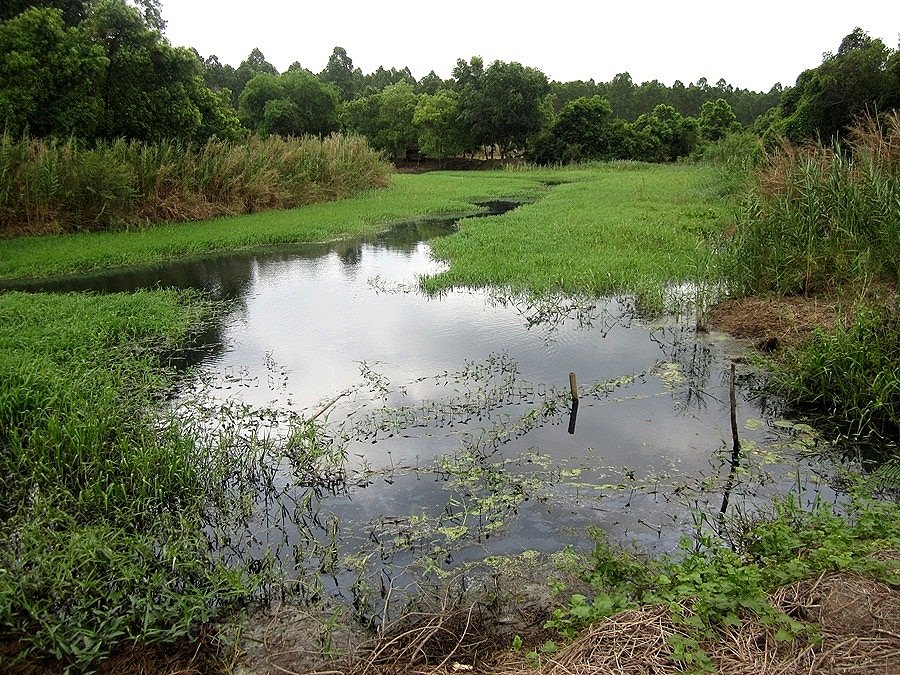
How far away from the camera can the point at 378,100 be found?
46.4 metres

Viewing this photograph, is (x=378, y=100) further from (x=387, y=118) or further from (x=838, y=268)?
(x=838, y=268)

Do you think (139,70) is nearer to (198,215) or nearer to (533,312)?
(198,215)

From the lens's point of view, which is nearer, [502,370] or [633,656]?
[633,656]

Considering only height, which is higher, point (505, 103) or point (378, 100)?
point (378, 100)

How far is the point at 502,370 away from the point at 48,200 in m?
11.8

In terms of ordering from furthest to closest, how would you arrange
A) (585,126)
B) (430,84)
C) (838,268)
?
1. (430,84)
2. (585,126)
3. (838,268)

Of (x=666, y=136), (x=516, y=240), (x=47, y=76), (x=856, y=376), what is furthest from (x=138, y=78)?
(x=666, y=136)

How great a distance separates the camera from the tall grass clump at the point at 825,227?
24.4ft

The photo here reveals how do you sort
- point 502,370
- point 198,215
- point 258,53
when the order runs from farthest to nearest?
point 258,53, point 198,215, point 502,370

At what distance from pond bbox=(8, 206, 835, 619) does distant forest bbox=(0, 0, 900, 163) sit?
9.05 meters

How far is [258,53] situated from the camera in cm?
7762

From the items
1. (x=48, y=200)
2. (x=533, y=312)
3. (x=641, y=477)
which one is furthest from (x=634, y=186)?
(x=641, y=477)

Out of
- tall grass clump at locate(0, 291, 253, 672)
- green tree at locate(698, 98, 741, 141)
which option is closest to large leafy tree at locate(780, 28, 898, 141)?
tall grass clump at locate(0, 291, 253, 672)

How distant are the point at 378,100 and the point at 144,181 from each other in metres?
33.9
